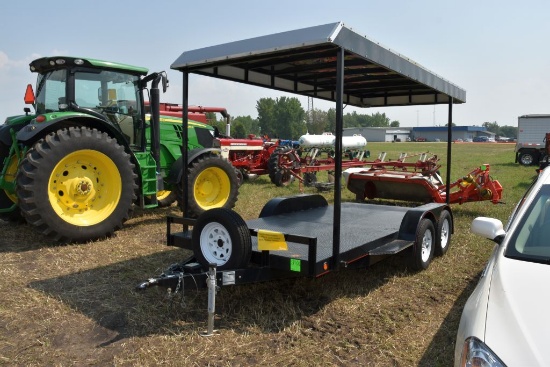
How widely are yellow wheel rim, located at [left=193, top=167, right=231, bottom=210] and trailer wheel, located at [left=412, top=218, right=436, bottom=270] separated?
3774 millimetres

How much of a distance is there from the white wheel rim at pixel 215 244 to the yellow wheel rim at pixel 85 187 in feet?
8.46

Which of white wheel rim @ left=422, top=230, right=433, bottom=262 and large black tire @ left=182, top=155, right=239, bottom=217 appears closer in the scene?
white wheel rim @ left=422, top=230, right=433, bottom=262

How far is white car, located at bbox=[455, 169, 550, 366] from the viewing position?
1912 millimetres

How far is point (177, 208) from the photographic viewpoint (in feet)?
26.9

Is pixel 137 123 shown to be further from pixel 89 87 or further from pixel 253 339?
pixel 253 339

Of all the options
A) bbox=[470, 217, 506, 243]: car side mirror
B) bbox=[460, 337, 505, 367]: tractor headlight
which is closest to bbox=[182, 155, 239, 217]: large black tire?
bbox=[470, 217, 506, 243]: car side mirror

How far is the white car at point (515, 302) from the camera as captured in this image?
191 cm

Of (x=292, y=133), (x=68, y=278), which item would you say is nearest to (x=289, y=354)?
(x=68, y=278)

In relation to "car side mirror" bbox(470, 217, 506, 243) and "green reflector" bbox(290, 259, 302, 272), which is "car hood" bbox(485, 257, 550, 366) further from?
"green reflector" bbox(290, 259, 302, 272)

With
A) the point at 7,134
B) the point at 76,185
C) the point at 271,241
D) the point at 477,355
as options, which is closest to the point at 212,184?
the point at 76,185

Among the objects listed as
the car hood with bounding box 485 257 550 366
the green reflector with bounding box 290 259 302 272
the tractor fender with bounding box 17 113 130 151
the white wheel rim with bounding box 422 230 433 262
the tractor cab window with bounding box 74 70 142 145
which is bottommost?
the white wheel rim with bounding box 422 230 433 262

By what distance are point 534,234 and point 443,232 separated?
8.90 feet

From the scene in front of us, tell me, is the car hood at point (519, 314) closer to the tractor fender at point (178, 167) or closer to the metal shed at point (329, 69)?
the metal shed at point (329, 69)

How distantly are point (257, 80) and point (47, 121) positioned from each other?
2692 millimetres
